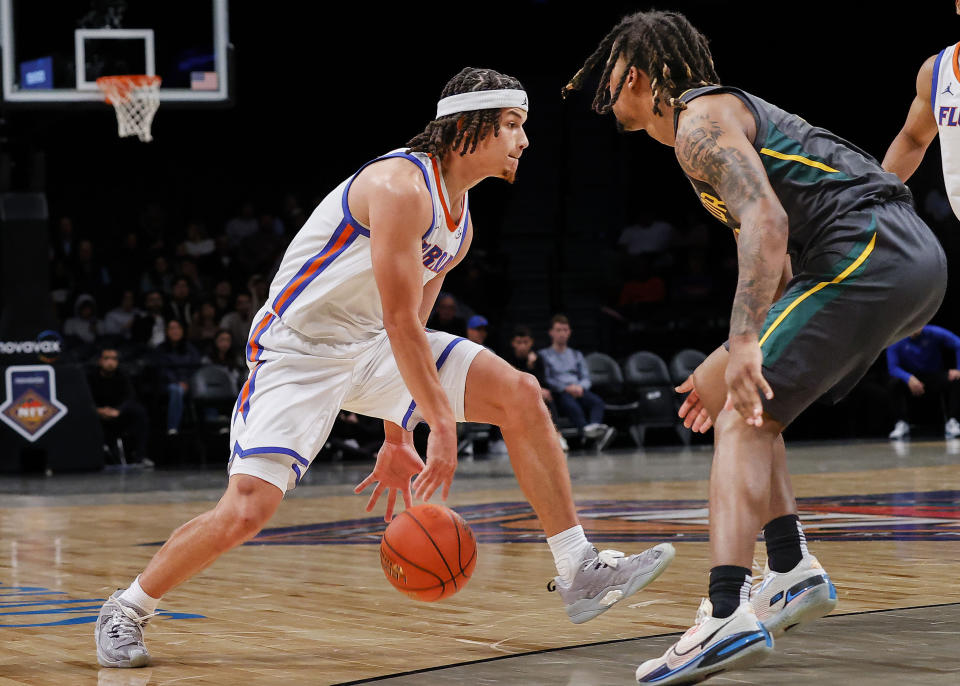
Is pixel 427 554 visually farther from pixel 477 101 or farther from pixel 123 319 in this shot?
pixel 123 319

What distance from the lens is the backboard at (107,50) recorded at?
37.2 feet

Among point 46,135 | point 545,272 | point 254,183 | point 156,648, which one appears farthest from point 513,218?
point 156,648

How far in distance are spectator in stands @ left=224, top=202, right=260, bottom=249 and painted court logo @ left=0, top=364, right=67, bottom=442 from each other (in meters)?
4.75

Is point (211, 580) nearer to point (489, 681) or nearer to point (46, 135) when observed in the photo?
point (489, 681)

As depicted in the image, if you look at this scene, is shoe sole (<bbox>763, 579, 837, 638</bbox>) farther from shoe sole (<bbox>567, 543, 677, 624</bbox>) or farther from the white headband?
the white headband

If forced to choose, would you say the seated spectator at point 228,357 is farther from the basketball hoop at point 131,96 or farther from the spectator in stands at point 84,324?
the basketball hoop at point 131,96

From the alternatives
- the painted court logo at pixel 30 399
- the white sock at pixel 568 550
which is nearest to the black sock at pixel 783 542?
the white sock at pixel 568 550

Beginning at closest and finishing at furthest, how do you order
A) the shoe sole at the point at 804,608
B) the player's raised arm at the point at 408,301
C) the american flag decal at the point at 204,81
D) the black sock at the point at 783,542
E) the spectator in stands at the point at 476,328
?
the shoe sole at the point at 804,608, the black sock at the point at 783,542, the player's raised arm at the point at 408,301, the american flag decal at the point at 204,81, the spectator in stands at the point at 476,328

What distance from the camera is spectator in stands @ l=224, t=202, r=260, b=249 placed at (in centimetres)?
1694

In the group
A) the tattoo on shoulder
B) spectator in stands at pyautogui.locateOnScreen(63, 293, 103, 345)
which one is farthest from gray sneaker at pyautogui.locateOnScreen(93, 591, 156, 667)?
spectator in stands at pyautogui.locateOnScreen(63, 293, 103, 345)

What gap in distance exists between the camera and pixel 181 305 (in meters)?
14.6

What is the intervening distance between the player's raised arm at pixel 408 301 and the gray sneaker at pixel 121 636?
947mm

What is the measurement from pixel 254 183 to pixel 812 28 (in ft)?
26.7

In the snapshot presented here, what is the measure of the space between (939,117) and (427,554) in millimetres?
2325
